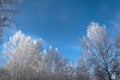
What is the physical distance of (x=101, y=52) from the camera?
53.2 feet

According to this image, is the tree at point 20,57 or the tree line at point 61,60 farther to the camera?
the tree at point 20,57

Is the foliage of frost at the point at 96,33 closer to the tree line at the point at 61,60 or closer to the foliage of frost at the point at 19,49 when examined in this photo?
the tree line at the point at 61,60

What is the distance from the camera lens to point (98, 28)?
57.3 feet

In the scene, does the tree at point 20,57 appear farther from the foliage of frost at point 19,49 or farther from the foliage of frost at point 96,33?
the foliage of frost at point 96,33

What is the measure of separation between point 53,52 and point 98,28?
50.0 ft

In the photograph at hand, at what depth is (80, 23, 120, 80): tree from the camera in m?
15.5


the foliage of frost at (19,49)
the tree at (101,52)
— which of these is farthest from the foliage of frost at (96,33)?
the foliage of frost at (19,49)

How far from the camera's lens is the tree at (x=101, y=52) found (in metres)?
15.5

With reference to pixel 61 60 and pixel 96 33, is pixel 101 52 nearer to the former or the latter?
pixel 96 33

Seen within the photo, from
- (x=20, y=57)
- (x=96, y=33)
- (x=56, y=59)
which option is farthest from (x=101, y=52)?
(x=56, y=59)

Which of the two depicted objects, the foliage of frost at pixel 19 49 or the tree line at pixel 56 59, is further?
the foliage of frost at pixel 19 49

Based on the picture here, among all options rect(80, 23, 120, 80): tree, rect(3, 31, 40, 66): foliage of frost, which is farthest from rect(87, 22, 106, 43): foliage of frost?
rect(3, 31, 40, 66): foliage of frost

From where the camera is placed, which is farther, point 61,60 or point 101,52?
point 61,60

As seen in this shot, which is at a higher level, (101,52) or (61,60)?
(61,60)
